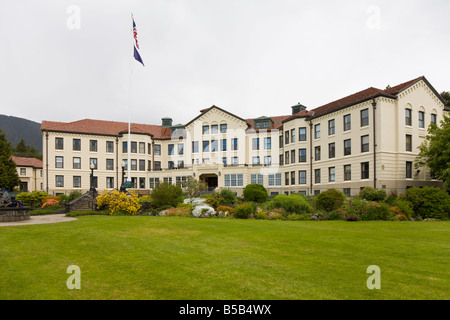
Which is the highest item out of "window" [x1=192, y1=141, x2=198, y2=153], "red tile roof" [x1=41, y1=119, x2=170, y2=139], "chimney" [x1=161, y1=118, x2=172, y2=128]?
"chimney" [x1=161, y1=118, x2=172, y2=128]

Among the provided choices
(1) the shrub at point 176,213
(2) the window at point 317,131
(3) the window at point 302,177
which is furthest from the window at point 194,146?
(1) the shrub at point 176,213

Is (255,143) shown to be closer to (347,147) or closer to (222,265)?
(347,147)

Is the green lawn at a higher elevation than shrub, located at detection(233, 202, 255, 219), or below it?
higher

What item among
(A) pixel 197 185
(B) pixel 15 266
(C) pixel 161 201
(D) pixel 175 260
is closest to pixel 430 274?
(D) pixel 175 260

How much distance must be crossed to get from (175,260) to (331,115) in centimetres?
3388

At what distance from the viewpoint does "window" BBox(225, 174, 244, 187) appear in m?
46.4

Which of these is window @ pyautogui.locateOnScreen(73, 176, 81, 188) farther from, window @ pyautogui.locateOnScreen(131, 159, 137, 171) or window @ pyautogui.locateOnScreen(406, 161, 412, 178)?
window @ pyautogui.locateOnScreen(406, 161, 412, 178)

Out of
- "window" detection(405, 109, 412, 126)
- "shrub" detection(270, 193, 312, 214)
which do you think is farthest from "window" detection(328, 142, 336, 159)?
"shrub" detection(270, 193, 312, 214)

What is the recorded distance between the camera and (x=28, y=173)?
67500mm

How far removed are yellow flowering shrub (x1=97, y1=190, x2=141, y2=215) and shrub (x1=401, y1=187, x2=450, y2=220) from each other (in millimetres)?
20718

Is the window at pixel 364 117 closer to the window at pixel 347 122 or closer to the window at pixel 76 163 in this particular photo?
the window at pixel 347 122

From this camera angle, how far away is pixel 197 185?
105 ft

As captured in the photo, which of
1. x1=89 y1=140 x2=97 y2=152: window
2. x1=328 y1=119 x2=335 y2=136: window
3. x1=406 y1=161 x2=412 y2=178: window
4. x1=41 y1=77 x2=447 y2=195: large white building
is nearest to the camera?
x1=41 y1=77 x2=447 y2=195: large white building
